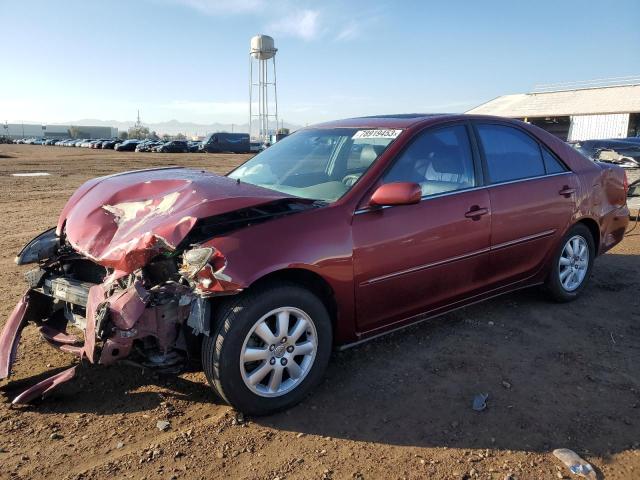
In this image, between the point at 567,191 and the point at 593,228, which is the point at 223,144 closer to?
the point at 593,228

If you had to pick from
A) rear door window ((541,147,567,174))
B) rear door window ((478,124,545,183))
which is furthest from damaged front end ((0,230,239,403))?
rear door window ((541,147,567,174))

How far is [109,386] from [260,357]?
1.11 meters

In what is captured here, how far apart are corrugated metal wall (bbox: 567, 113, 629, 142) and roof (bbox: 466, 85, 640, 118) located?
0.44 metres

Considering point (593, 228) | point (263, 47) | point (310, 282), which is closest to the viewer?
point (310, 282)

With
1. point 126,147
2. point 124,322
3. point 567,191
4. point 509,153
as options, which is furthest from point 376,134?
point 126,147

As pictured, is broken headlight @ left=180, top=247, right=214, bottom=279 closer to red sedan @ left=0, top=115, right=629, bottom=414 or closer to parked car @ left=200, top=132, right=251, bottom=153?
red sedan @ left=0, top=115, right=629, bottom=414

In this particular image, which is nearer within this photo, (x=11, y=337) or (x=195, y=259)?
(x=195, y=259)

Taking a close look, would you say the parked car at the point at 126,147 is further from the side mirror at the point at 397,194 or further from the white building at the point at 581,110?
the side mirror at the point at 397,194

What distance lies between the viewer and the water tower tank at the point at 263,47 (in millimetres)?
79500

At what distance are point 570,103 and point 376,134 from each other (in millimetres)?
47049

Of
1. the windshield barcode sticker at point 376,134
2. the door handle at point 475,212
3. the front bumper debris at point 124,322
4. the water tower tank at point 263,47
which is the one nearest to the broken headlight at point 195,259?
the front bumper debris at point 124,322

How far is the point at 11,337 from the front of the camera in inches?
129

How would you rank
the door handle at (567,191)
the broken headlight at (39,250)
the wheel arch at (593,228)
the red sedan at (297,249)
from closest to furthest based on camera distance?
the red sedan at (297,249) < the broken headlight at (39,250) < the door handle at (567,191) < the wheel arch at (593,228)

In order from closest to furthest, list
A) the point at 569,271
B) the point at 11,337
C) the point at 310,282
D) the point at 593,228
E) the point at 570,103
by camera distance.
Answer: the point at 310,282
the point at 11,337
the point at 569,271
the point at 593,228
the point at 570,103
